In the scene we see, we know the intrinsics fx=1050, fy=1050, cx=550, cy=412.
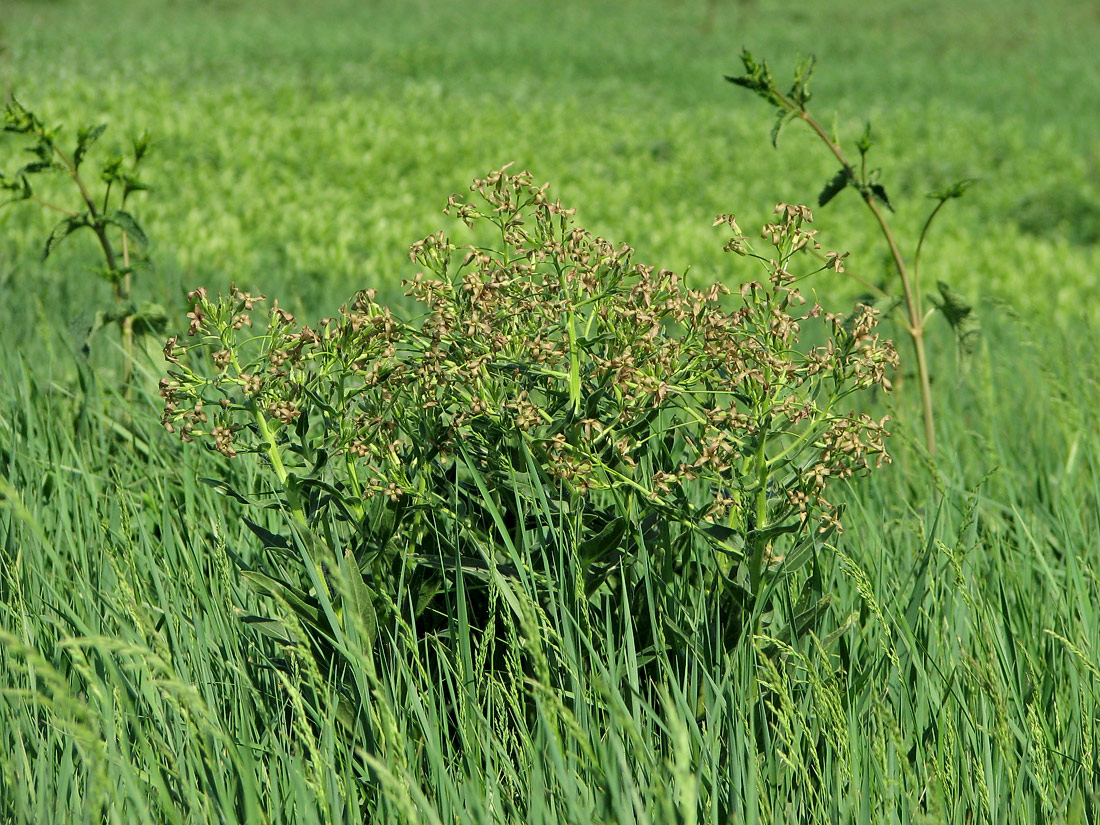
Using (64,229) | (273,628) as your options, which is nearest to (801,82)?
(273,628)

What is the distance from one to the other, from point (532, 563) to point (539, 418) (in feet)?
1.11

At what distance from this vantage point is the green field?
1.44 meters

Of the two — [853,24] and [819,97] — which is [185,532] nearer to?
[819,97]

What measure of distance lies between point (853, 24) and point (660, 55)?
8.77m

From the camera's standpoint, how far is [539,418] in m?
1.55

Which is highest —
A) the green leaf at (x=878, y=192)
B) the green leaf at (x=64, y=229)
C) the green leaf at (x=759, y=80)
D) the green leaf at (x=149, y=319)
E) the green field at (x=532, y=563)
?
the green leaf at (x=759, y=80)

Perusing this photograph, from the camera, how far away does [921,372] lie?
287cm

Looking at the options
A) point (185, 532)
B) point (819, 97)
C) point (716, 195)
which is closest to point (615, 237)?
point (716, 195)

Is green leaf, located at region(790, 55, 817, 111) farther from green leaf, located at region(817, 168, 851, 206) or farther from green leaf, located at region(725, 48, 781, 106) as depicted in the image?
green leaf, located at region(817, 168, 851, 206)

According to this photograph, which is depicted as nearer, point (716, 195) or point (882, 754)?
point (882, 754)

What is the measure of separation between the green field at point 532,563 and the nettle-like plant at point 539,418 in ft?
0.29

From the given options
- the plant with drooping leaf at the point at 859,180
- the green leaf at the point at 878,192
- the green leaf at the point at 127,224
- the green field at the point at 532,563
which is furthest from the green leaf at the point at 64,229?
the green leaf at the point at 878,192

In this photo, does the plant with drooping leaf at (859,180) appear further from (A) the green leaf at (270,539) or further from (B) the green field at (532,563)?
(A) the green leaf at (270,539)

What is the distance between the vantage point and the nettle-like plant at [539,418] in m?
1.57
